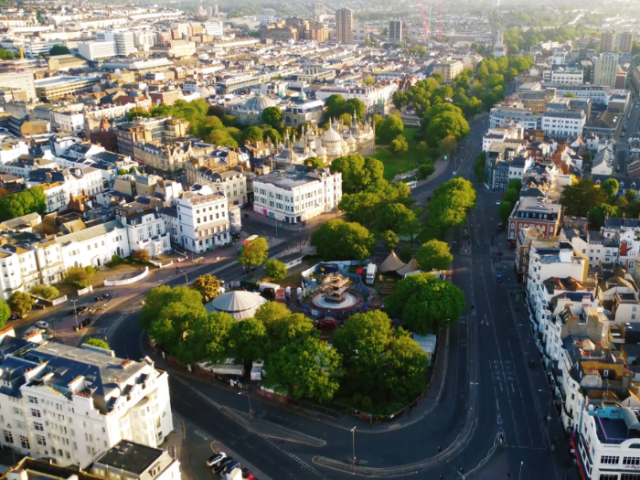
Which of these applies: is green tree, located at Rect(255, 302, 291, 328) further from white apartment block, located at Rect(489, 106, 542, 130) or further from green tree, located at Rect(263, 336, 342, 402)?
white apartment block, located at Rect(489, 106, 542, 130)

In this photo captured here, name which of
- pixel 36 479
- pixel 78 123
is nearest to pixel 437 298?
pixel 36 479

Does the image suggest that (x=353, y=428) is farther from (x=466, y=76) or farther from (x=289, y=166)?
(x=466, y=76)

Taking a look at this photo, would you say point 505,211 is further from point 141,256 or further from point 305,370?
point 305,370

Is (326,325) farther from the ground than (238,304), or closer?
closer

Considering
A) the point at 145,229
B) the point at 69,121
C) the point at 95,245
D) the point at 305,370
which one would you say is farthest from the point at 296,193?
the point at 69,121

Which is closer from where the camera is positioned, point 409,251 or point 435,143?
point 409,251

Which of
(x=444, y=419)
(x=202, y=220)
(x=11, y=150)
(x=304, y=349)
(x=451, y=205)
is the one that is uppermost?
(x=11, y=150)

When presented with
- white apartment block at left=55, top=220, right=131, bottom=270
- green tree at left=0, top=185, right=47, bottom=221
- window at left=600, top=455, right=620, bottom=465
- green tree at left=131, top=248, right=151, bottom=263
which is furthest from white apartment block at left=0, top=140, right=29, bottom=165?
window at left=600, top=455, right=620, bottom=465
